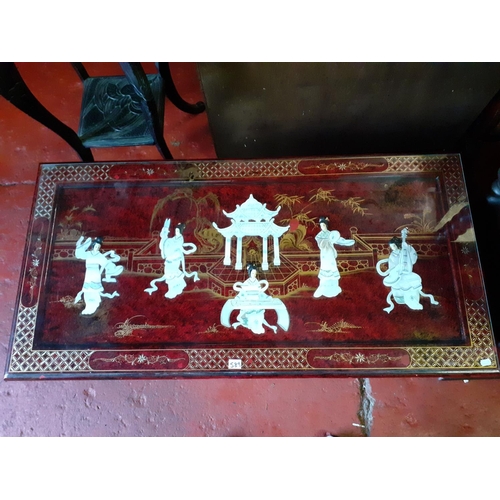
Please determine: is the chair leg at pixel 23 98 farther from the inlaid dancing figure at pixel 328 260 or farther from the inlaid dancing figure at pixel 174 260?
the inlaid dancing figure at pixel 328 260

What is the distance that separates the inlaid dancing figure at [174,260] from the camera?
5.55 feet

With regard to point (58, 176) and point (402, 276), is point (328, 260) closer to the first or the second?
point (402, 276)

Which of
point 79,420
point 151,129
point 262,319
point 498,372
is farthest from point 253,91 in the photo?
point 79,420

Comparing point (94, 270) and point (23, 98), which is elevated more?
point (23, 98)

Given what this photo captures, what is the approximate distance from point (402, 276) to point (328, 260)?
28 cm

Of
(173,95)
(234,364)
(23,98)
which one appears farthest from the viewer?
(173,95)

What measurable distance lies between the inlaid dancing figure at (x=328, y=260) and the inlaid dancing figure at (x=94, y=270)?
77 cm

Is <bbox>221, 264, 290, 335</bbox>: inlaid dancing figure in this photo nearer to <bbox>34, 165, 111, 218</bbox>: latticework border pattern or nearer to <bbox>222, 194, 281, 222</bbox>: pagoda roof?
<bbox>222, 194, 281, 222</bbox>: pagoda roof

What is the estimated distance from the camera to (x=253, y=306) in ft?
5.39

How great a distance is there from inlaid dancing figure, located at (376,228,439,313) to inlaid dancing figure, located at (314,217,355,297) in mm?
161

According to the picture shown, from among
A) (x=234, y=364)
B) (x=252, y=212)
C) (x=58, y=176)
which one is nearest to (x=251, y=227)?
(x=252, y=212)

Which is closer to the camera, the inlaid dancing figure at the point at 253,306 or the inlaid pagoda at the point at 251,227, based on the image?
the inlaid dancing figure at the point at 253,306

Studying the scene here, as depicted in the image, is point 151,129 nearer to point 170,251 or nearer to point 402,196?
point 170,251

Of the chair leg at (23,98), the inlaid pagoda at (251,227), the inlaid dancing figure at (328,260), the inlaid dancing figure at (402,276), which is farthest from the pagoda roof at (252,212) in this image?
the chair leg at (23,98)
